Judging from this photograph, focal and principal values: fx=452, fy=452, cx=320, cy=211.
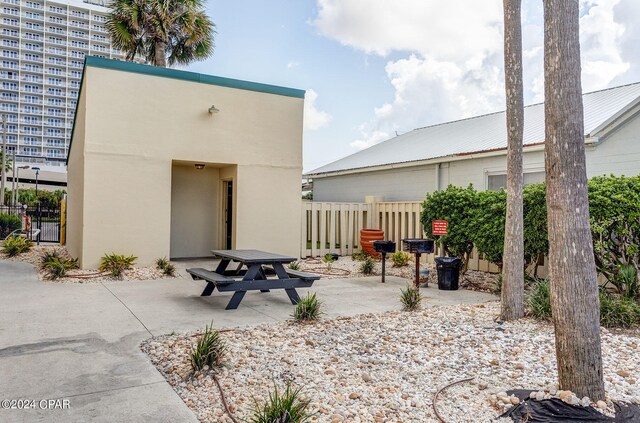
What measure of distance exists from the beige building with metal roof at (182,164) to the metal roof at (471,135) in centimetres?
448

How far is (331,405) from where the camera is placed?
317cm

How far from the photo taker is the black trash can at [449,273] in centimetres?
809

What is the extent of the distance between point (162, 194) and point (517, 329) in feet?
25.7

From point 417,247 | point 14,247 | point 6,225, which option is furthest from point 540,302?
point 6,225

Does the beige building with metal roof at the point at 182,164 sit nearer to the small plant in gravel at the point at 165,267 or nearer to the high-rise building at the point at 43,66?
the small plant in gravel at the point at 165,267

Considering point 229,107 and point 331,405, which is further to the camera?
point 229,107

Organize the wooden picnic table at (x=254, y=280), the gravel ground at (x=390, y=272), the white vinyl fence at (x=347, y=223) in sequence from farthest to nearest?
1. the white vinyl fence at (x=347, y=223)
2. the gravel ground at (x=390, y=272)
3. the wooden picnic table at (x=254, y=280)

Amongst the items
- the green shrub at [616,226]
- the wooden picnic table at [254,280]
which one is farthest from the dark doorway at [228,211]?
the green shrub at [616,226]

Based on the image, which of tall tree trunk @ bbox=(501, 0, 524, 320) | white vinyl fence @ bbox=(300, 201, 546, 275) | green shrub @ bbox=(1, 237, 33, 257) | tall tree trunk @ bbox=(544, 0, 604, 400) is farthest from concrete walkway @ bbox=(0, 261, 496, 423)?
white vinyl fence @ bbox=(300, 201, 546, 275)

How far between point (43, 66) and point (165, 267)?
9351 centimetres

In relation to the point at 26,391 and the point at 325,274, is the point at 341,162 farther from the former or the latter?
the point at 26,391

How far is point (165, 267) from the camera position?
9.50 m

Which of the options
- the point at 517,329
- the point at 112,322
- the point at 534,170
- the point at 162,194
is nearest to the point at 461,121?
the point at 534,170

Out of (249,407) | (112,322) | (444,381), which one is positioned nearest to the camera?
(249,407)
